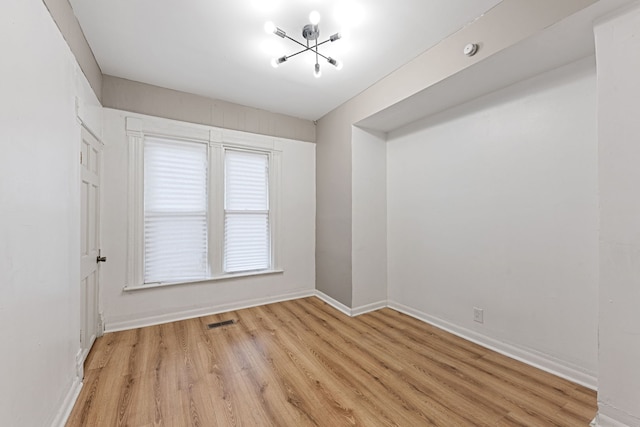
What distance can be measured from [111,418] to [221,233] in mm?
2097

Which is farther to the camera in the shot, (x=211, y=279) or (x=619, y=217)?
(x=211, y=279)

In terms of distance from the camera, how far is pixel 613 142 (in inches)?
61.3

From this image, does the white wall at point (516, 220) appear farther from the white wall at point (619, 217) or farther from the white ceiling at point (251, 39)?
the white ceiling at point (251, 39)

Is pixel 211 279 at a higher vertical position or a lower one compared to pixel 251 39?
lower

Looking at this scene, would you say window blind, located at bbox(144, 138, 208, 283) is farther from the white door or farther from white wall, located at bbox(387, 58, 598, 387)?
white wall, located at bbox(387, 58, 598, 387)

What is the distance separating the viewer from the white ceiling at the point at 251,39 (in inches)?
76.5

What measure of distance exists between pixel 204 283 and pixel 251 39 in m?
2.83

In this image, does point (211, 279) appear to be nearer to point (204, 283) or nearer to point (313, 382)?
point (204, 283)

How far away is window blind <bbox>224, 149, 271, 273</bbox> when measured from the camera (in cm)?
360

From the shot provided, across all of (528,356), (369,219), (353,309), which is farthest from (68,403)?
(528,356)

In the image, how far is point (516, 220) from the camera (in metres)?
2.38

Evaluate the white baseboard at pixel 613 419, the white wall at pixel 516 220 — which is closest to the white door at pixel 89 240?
the white wall at pixel 516 220

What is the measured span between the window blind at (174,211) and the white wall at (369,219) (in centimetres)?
199

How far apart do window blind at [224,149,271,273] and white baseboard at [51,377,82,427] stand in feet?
5.84
